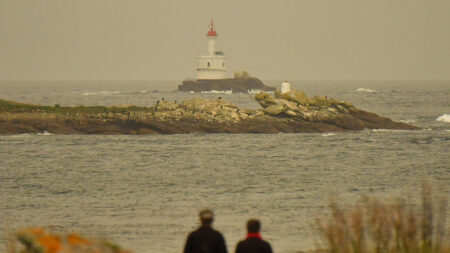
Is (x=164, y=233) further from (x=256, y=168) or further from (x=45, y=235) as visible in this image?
(x=256, y=168)

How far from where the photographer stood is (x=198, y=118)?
64812 mm

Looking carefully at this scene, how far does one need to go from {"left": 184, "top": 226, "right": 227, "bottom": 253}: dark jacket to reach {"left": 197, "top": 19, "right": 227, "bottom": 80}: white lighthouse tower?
472 ft

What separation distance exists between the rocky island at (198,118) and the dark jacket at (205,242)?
51967 millimetres

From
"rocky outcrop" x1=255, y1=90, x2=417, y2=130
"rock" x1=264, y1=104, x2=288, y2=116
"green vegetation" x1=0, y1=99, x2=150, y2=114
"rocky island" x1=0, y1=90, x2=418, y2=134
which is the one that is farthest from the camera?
"rocky outcrop" x1=255, y1=90, x2=417, y2=130

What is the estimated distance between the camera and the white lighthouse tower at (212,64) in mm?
156750

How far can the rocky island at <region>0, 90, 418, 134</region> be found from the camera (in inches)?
2440

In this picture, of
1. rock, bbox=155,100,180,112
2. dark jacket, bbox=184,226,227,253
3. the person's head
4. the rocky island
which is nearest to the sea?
the rocky island

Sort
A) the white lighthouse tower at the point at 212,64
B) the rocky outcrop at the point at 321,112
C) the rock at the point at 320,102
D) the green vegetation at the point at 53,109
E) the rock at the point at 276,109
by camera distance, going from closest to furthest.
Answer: the green vegetation at the point at 53,109 < the rock at the point at 276,109 < the rocky outcrop at the point at 321,112 < the rock at the point at 320,102 < the white lighthouse tower at the point at 212,64

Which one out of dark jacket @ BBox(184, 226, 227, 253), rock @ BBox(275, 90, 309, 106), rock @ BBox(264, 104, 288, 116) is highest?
dark jacket @ BBox(184, 226, 227, 253)

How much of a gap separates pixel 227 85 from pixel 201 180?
5047 inches

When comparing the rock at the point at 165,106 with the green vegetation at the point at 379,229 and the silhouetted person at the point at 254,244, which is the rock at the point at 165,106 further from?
the silhouetted person at the point at 254,244

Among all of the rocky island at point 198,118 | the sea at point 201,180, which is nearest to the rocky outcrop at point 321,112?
the rocky island at point 198,118

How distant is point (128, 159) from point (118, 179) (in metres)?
8.79

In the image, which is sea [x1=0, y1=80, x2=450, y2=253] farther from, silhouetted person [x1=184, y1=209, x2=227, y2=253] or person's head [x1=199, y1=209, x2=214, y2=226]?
person's head [x1=199, y1=209, x2=214, y2=226]
